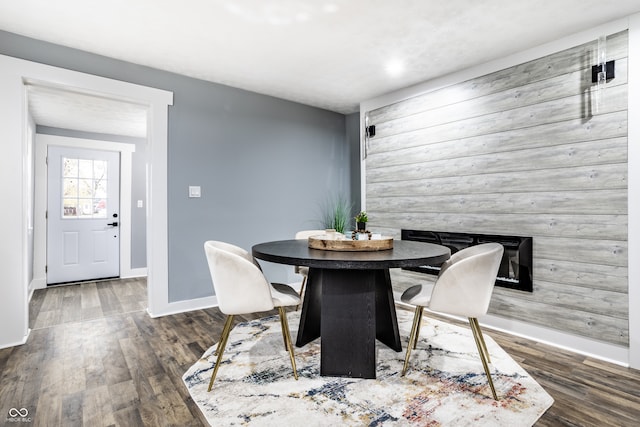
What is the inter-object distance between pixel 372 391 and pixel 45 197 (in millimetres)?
5185

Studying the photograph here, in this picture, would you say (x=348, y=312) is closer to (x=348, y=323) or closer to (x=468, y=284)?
(x=348, y=323)

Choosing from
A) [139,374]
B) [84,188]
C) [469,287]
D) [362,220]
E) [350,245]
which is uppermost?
[84,188]

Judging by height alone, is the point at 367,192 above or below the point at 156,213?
above

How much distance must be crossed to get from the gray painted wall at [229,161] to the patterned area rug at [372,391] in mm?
1478

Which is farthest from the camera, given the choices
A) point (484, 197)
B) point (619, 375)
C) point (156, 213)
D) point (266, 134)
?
point (266, 134)

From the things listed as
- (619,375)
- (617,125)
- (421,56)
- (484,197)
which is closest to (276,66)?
(421,56)

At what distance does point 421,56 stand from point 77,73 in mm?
2952

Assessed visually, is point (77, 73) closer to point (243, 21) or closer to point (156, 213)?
point (156, 213)

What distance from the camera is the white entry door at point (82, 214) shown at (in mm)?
4844

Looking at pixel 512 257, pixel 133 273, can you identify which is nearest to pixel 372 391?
pixel 512 257

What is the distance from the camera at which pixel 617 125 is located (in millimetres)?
2363

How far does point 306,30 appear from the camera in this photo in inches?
102

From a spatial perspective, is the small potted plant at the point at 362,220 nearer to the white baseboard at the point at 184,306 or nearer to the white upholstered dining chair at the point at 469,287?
the white upholstered dining chair at the point at 469,287

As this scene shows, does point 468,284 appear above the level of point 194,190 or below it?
below
